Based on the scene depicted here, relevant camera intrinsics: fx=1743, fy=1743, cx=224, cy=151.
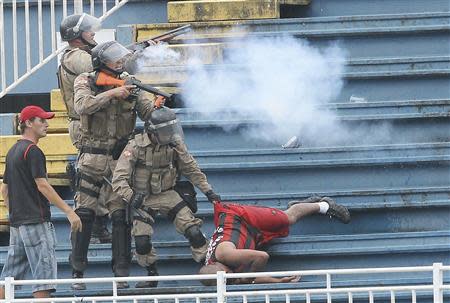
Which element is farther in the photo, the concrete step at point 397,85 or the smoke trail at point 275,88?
the concrete step at point 397,85

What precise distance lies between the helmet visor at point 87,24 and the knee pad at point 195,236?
71.4 inches

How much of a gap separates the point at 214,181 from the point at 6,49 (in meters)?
3.34

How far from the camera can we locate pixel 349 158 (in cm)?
1365

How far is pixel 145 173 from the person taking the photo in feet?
42.6

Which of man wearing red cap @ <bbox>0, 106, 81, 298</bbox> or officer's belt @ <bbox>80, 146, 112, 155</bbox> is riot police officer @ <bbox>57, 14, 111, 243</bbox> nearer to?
officer's belt @ <bbox>80, 146, 112, 155</bbox>

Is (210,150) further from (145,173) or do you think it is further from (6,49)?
(6,49)

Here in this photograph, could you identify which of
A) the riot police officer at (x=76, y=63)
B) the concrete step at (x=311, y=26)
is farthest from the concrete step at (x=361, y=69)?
the riot police officer at (x=76, y=63)

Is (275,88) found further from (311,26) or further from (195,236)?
(195,236)

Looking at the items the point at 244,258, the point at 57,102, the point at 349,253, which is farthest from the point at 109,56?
the point at 349,253

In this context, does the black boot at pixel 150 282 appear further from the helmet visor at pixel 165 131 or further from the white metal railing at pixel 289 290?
the helmet visor at pixel 165 131

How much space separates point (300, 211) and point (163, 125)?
4.04ft

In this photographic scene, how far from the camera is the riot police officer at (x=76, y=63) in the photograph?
13.4m

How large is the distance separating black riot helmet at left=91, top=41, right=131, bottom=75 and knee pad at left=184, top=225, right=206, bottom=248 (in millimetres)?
1301

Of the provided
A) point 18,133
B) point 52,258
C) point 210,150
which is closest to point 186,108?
point 210,150
